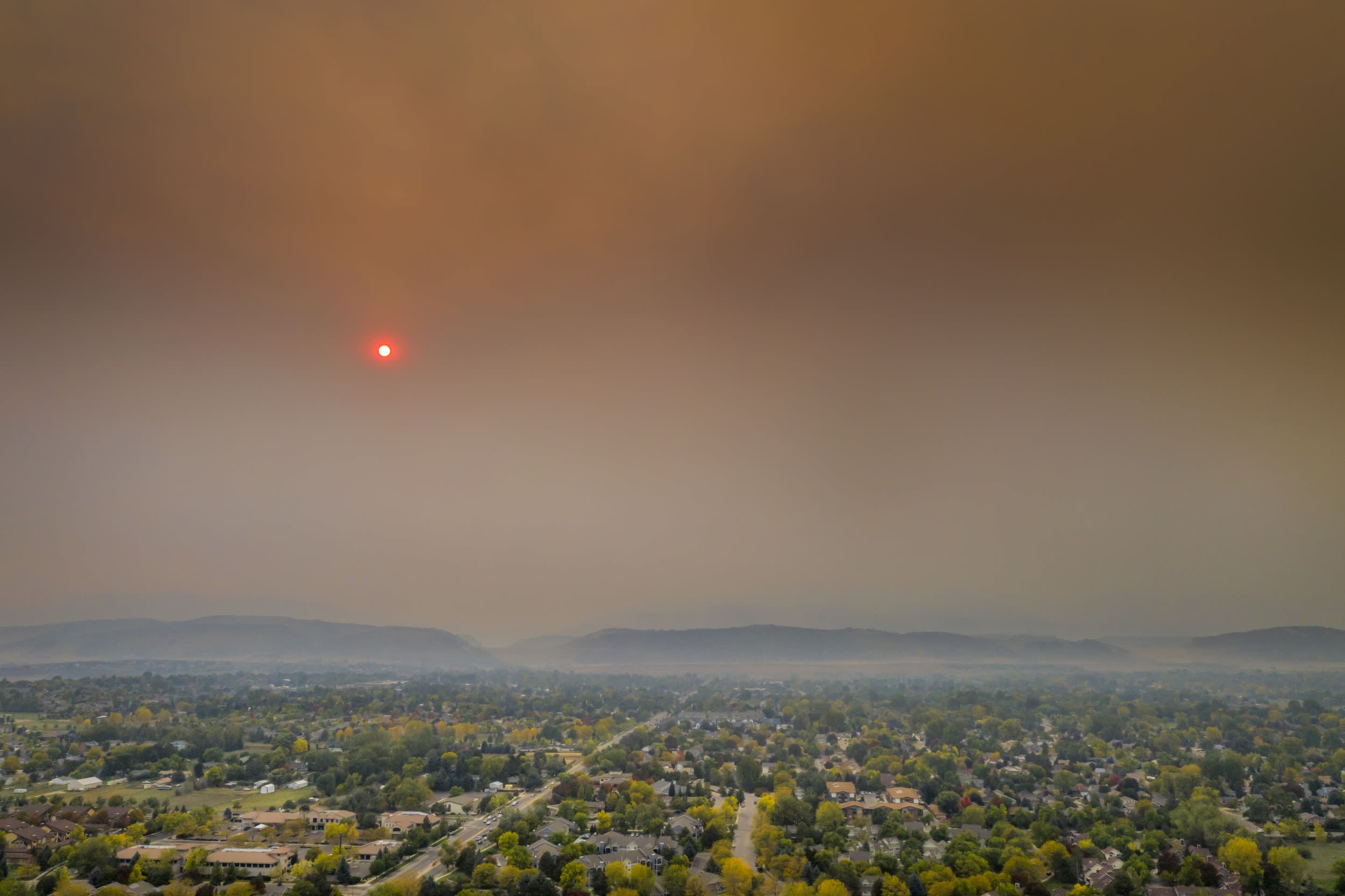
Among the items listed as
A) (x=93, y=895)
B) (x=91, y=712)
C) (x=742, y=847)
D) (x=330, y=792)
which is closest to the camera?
(x=93, y=895)

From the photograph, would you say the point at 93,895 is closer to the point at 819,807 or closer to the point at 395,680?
the point at 819,807

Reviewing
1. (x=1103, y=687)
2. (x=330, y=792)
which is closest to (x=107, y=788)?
(x=330, y=792)

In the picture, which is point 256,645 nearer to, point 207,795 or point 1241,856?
point 207,795

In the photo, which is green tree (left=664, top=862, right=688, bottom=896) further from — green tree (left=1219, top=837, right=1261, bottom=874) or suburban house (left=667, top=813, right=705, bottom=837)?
green tree (left=1219, top=837, right=1261, bottom=874)

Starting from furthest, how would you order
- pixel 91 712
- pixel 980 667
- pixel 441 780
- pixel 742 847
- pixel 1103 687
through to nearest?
pixel 980 667, pixel 1103 687, pixel 91 712, pixel 441 780, pixel 742 847

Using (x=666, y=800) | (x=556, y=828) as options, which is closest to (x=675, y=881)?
(x=556, y=828)

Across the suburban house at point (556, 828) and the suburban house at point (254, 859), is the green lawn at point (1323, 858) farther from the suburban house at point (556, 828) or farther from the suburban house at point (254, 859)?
the suburban house at point (254, 859)
